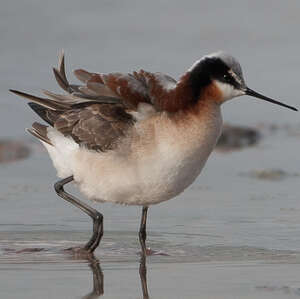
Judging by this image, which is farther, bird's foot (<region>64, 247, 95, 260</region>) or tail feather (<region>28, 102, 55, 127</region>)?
tail feather (<region>28, 102, 55, 127</region>)

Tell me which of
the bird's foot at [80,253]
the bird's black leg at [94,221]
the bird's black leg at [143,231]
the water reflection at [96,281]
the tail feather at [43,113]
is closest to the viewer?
the water reflection at [96,281]

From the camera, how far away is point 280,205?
11.9 metres

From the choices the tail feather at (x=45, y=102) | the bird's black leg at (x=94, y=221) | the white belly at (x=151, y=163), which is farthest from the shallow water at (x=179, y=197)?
the tail feather at (x=45, y=102)

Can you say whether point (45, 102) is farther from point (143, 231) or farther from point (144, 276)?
point (144, 276)

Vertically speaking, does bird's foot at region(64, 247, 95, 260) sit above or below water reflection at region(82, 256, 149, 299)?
above

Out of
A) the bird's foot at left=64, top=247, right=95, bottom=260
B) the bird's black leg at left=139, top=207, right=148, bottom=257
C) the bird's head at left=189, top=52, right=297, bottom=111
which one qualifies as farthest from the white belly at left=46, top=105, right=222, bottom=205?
the bird's foot at left=64, top=247, right=95, bottom=260

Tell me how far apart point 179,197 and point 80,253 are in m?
2.59

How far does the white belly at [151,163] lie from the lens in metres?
9.88

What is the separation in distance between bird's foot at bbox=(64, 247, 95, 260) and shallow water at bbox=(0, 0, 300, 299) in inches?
3.2

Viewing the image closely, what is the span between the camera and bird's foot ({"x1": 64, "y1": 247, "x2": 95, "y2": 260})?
9.99 meters

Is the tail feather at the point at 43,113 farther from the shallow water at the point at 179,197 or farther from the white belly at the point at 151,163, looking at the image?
the shallow water at the point at 179,197

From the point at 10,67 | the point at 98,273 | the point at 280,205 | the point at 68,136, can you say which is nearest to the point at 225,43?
the point at 10,67

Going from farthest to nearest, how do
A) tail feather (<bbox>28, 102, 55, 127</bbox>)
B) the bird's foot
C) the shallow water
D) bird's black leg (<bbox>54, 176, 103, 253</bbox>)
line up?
tail feather (<bbox>28, 102, 55, 127</bbox>) → bird's black leg (<bbox>54, 176, 103, 253</bbox>) → the bird's foot → the shallow water

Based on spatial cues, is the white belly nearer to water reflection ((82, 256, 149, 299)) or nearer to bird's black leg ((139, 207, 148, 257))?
bird's black leg ((139, 207, 148, 257))
